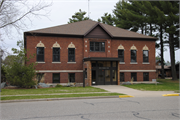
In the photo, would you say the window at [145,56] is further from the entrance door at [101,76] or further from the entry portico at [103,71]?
the entrance door at [101,76]

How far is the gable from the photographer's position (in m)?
28.4

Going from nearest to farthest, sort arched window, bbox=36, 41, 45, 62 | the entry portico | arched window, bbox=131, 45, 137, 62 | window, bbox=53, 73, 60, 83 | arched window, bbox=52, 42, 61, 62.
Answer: the entry portico, arched window, bbox=36, 41, 45, 62, window, bbox=53, 73, 60, 83, arched window, bbox=52, 42, 61, 62, arched window, bbox=131, 45, 137, 62

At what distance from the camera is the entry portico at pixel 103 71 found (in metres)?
26.1

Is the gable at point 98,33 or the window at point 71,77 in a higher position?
the gable at point 98,33

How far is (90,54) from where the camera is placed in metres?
28.4

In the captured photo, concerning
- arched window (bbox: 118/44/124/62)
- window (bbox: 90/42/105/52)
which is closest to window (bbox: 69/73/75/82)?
window (bbox: 90/42/105/52)

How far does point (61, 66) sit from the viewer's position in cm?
2767

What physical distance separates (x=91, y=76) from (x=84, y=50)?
4221 millimetres

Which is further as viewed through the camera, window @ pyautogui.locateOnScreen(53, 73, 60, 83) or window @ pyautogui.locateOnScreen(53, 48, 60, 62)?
window @ pyautogui.locateOnScreen(53, 48, 60, 62)

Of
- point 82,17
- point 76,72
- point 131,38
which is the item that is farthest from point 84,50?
point 82,17

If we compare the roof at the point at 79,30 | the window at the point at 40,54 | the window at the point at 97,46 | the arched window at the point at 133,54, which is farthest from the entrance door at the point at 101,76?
the window at the point at 40,54

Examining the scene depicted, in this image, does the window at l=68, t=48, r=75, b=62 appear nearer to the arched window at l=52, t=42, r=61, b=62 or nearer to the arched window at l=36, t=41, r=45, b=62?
the arched window at l=52, t=42, r=61, b=62

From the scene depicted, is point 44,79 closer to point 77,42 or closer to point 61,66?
point 61,66

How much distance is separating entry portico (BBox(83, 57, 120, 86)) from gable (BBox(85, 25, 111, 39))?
3.85 metres
